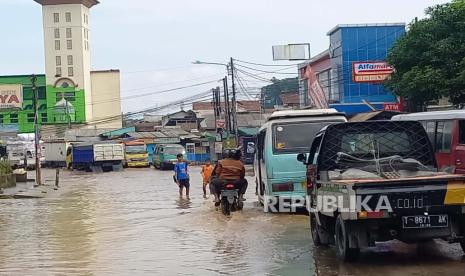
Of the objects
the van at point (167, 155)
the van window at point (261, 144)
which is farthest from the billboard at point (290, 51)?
the van window at point (261, 144)

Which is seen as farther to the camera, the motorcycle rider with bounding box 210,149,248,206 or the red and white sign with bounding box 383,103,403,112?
the red and white sign with bounding box 383,103,403,112

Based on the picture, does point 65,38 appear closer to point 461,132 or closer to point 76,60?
point 76,60

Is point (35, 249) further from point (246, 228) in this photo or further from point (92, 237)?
point (246, 228)

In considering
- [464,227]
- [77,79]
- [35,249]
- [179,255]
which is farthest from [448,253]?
[77,79]

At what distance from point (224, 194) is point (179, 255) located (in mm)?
5436

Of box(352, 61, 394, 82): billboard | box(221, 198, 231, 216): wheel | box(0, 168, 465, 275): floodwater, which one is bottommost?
box(0, 168, 465, 275): floodwater

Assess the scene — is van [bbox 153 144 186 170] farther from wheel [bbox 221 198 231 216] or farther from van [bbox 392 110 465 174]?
van [bbox 392 110 465 174]

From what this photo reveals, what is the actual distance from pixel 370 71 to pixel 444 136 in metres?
26.6

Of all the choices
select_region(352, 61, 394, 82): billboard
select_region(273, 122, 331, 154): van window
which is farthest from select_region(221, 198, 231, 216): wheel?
select_region(352, 61, 394, 82): billboard

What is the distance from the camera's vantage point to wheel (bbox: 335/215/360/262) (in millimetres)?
8836

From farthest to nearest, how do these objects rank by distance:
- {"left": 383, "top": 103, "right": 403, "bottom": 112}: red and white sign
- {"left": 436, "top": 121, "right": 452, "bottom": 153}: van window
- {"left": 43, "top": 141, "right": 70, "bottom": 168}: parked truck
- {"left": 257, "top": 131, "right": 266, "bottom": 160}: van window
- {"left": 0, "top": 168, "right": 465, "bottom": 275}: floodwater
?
{"left": 43, "top": 141, "right": 70, "bottom": 168}: parked truck, {"left": 383, "top": 103, "right": 403, "bottom": 112}: red and white sign, {"left": 257, "top": 131, "right": 266, "bottom": 160}: van window, {"left": 436, "top": 121, "right": 452, "bottom": 153}: van window, {"left": 0, "top": 168, "right": 465, "bottom": 275}: floodwater

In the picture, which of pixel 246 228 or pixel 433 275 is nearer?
pixel 433 275

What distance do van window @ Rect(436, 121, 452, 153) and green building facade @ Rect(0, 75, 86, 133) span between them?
8122 centimetres

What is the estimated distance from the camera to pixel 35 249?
1244cm
